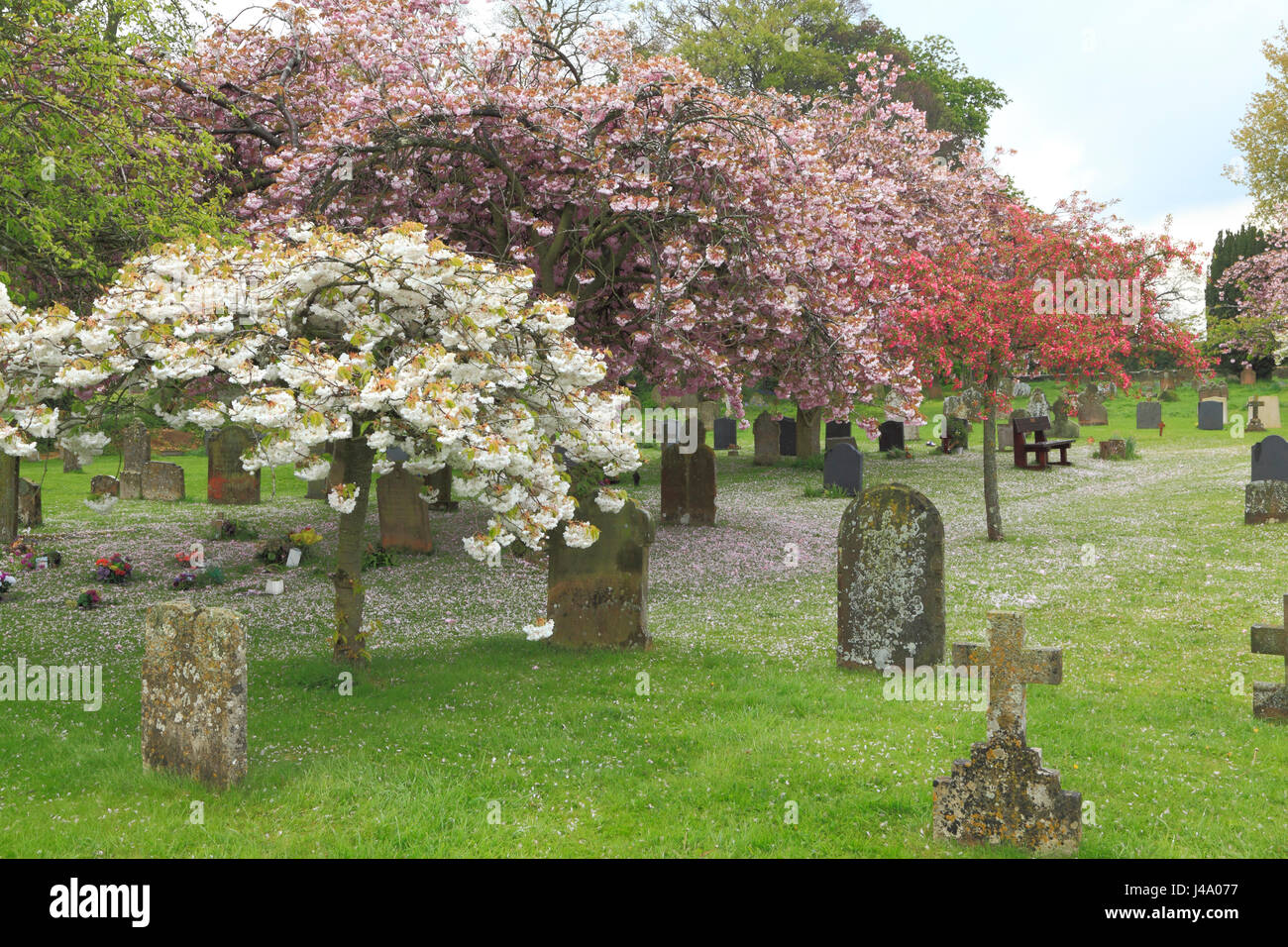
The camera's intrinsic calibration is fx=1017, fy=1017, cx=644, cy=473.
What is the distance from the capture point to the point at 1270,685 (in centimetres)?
804

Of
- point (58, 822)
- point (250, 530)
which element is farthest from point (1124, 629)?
point (250, 530)

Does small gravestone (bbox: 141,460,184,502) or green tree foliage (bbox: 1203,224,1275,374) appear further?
green tree foliage (bbox: 1203,224,1275,374)

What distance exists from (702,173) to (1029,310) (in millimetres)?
5853

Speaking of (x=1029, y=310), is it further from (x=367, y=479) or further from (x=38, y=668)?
(x=38, y=668)

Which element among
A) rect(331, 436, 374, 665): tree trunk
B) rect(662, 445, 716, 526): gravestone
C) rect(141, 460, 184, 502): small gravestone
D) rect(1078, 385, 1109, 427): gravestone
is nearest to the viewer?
rect(331, 436, 374, 665): tree trunk

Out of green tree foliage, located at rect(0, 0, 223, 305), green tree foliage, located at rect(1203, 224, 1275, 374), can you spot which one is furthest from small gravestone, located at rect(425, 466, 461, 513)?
green tree foliage, located at rect(1203, 224, 1275, 374)

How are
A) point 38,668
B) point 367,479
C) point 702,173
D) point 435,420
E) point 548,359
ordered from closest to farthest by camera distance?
point 435,420 → point 548,359 → point 367,479 → point 38,668 → point 702,173

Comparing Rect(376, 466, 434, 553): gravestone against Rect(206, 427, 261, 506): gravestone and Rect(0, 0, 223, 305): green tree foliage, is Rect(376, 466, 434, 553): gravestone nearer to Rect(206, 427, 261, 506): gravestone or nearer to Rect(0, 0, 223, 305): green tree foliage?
Rect(0, 0, 223, 305): green tree foliage

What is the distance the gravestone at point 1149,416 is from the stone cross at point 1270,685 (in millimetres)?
30252

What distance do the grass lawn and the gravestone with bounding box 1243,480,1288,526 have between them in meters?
0.81

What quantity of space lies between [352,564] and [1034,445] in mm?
20881

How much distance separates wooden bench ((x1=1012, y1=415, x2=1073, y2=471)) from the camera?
25.9 meters

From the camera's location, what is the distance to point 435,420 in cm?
663

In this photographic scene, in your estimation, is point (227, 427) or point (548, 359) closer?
point (548, 359)
